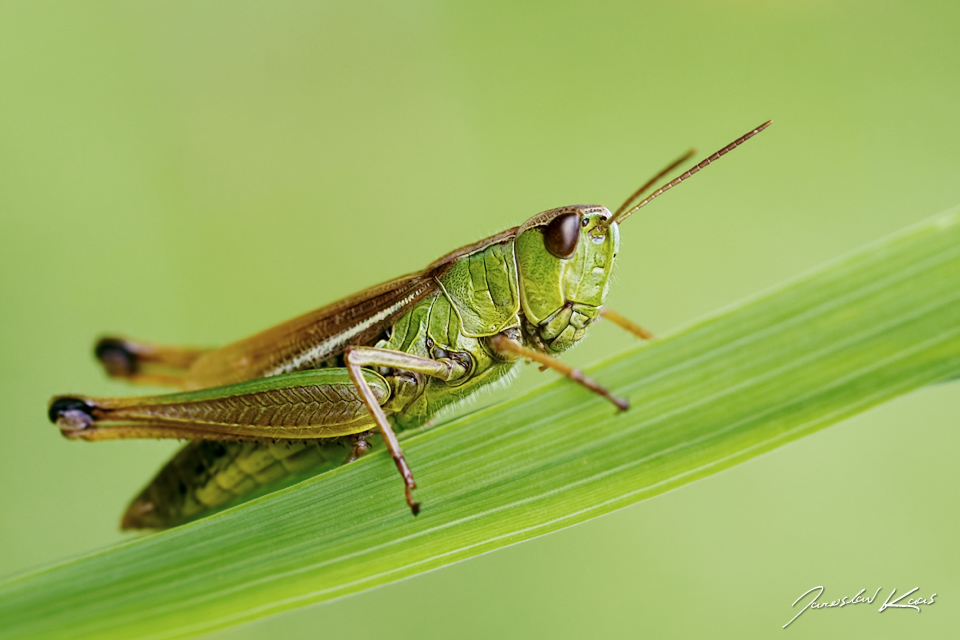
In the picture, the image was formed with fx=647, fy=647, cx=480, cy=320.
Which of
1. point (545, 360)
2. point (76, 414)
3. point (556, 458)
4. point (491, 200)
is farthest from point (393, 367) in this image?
point (491, 200)

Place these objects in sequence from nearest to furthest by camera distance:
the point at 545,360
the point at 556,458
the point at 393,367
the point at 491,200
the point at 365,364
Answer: the point at 556,458 → the point at 545,360 → the point at 365,364 → the point at 393,367 → the point at 491,200

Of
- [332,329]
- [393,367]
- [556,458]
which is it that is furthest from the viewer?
Result: [332,329]

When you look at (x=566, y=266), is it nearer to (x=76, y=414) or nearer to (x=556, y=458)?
(x=556, y=458)

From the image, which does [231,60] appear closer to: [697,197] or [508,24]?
[508,24]

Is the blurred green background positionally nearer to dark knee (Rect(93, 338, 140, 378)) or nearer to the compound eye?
dark knee (Rect(93, 338, 140, 378))

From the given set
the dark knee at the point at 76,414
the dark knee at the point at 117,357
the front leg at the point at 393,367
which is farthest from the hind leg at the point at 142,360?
the front leg at the point at 393,367

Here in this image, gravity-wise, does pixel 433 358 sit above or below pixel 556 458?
above

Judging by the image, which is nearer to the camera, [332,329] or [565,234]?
[565,234]
